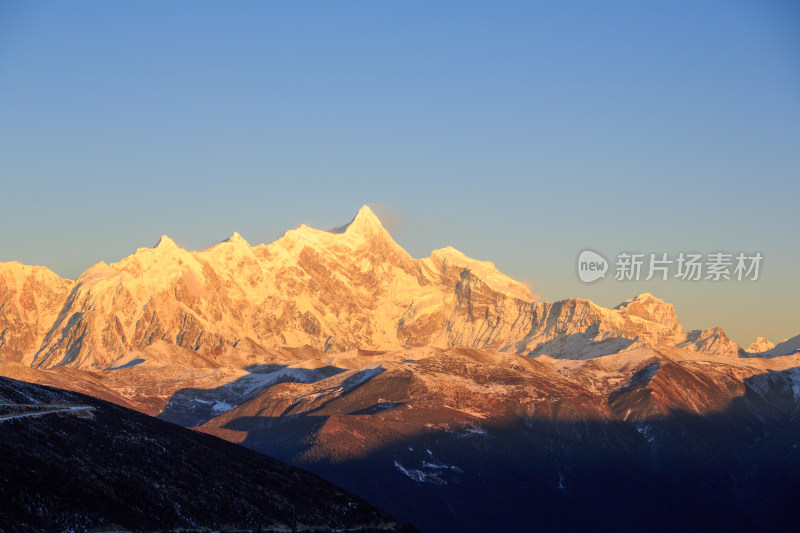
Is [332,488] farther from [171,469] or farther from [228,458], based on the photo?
[171,469]

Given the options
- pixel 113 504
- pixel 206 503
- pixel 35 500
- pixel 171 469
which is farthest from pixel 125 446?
pixel 35 500

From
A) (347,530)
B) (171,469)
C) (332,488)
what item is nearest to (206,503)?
(171,469)

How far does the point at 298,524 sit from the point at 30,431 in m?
38.2

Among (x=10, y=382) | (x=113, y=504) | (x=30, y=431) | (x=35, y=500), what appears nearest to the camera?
(x=35, y=500)

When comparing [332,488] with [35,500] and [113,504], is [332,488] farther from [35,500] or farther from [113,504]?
[35,500]

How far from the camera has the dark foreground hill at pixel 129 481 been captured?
13400 centimetres

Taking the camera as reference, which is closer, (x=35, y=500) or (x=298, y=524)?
(x=35, y=500)

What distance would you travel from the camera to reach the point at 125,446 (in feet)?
562

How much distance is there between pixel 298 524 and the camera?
16538 cm

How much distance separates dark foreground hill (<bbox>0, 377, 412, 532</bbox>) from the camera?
440ft

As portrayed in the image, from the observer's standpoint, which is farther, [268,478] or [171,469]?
[268,478]

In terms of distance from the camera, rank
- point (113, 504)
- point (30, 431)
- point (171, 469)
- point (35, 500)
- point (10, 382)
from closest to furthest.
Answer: point (35, 500) < point (113, 504) < point (30, 431) < point (171, 469) < point (10, 382)

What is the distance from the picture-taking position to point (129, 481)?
154 meters

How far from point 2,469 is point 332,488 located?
239 feet
